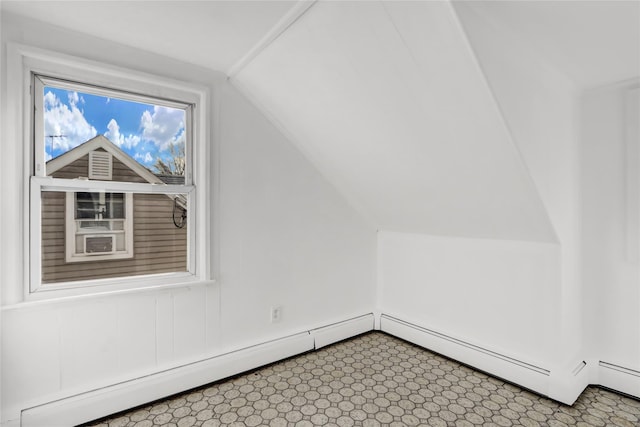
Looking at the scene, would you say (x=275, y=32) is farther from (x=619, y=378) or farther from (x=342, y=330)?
(x=619, y=378)

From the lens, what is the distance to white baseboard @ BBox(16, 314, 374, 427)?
68.0 inches

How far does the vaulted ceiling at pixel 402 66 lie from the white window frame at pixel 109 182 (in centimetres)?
18

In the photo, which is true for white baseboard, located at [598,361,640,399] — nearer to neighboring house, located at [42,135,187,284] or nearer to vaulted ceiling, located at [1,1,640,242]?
vaulted ceiling, located at [1,1,640,242]

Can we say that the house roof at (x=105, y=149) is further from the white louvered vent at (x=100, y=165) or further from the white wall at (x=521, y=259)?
the white wall at (x=521, y=259)

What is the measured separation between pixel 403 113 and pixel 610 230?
1.51 m

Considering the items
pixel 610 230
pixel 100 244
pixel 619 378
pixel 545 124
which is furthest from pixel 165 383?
pixel 610 230

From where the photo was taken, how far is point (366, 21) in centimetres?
151

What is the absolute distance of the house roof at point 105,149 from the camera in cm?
181

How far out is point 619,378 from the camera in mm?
2098

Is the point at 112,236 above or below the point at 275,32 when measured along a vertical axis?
below

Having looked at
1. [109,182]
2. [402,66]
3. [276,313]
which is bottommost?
[276,313]

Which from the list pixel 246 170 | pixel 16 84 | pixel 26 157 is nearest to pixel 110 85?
pixel 16 84

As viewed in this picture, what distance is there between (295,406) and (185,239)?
1.21m

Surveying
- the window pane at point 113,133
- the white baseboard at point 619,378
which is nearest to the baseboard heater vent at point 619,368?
the white baseboard at point 619,378
